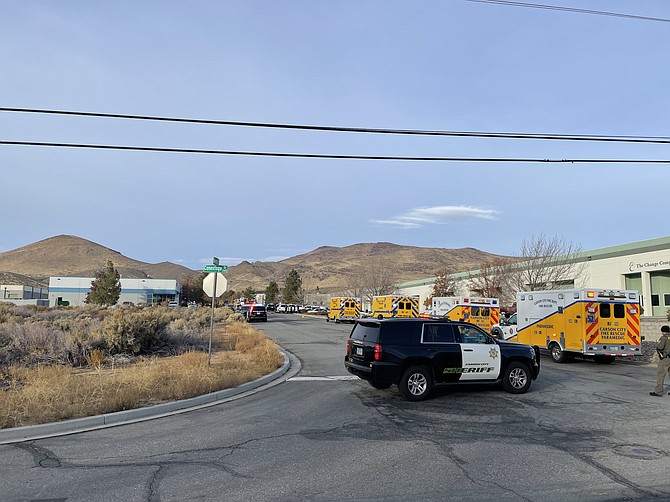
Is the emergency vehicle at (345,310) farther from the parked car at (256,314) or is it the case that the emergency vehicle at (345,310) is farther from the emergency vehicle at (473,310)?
the emergency vehicle at (473,310)

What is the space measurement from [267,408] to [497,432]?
4349mm

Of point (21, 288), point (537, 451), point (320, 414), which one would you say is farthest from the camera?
point (21, 288)

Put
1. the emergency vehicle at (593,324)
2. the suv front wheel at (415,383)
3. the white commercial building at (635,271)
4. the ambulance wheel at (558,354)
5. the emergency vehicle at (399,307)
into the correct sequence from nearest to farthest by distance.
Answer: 1. the suv front wheel at (415,383)
2. the emergency vehicle at (593,324)
3. the ambulance wheel at (558,354)
4. the emergency vehicle at (399,307)
5. the white commercial building at (635,271)

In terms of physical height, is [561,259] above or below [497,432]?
above

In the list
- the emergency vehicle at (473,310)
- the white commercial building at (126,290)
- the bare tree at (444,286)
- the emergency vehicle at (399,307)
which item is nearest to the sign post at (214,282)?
the emergency vehicle at (473,310)

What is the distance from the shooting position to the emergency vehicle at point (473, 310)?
28812mm

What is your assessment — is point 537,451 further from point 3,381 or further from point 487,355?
point 3,381

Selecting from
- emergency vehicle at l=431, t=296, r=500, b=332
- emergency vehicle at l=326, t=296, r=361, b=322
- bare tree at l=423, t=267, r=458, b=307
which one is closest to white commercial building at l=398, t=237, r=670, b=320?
bare tree at l=423, t=267, r=458, b=307

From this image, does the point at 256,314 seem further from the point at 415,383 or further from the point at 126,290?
the point at 126,290

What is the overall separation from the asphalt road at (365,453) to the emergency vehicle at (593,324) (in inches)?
300

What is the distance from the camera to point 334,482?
607 cm

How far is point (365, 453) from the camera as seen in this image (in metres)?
7.30

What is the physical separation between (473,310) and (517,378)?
16905 millimetres

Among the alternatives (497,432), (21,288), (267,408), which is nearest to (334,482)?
(497,432)
